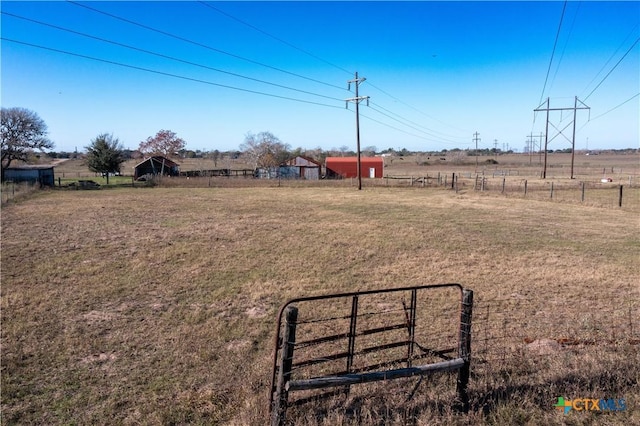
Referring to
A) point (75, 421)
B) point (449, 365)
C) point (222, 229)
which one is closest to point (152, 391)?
point (75, 421)

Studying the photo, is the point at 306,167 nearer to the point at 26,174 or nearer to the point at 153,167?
the point at 153,167

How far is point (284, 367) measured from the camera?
368 centimetres

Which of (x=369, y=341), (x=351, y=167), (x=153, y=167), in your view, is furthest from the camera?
(x=351, y=167)

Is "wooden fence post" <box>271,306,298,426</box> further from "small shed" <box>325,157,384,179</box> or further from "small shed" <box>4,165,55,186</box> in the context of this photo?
"small shed" <box>325,157,384,179</box>

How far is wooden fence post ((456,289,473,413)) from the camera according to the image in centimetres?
404

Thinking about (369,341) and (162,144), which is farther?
(162,144)

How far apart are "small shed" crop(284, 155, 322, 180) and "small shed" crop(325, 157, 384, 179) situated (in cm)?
224

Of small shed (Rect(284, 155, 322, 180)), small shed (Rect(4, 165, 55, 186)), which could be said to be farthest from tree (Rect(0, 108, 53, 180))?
small shed (Rect(284, 155, 322, 180))

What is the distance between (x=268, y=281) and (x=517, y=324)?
5.87 meters

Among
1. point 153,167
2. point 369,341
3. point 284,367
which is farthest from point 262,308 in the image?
point 153,167

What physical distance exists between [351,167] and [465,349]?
56.1 metres

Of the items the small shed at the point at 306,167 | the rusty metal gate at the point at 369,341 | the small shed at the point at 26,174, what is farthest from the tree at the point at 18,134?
the rusty metal gate at the point at 369,341

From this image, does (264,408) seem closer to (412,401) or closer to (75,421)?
(412,401)

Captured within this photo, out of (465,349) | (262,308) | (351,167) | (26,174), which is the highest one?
(351,167)
